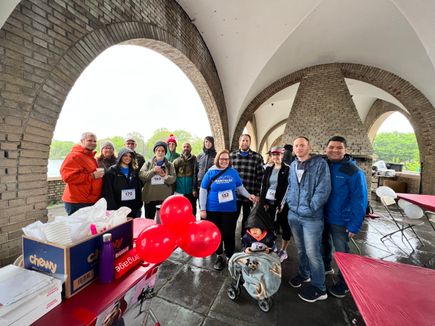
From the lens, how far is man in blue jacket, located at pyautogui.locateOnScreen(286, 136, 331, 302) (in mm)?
1777

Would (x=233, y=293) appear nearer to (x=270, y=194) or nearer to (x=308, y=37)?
(x=270, y=194)

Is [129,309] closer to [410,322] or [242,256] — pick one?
[242,256]

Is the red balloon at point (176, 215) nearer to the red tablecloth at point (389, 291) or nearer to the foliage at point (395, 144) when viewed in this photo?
the red tablecloth at point (389, 291)

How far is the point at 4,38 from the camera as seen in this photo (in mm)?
1611

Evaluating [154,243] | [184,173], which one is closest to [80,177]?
[184,173]

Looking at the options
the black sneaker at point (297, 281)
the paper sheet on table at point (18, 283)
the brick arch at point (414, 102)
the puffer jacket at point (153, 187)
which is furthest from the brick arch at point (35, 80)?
the brick arch at point (414, 102)

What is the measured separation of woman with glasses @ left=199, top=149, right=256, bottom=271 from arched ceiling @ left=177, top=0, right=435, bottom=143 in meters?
A: 4.17

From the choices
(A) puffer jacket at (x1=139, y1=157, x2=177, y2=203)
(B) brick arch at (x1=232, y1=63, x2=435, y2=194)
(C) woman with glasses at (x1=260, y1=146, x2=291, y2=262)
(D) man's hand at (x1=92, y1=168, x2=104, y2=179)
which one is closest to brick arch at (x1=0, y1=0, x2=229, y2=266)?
(D) man's hand at (x1=92, y1=168, x2=104, y2=179)

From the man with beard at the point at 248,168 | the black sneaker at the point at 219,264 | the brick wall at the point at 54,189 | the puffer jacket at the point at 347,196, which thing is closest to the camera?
the puffer jacket at the point at 347,196

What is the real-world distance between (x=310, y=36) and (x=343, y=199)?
215 inches

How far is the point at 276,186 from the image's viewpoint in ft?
8.16

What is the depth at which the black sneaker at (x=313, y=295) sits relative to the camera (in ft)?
6.12

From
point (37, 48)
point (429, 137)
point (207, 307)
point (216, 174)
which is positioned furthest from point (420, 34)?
point (37, 48)

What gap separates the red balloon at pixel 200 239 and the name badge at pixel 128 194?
1.36 metres
